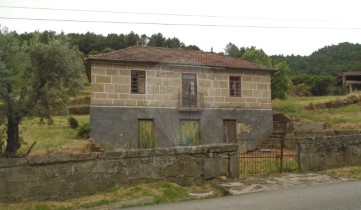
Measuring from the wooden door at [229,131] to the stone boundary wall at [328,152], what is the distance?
11215 mm

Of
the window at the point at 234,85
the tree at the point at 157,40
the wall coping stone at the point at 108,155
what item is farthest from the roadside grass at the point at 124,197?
the tree at the point at 157,40

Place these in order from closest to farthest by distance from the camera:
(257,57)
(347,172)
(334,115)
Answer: (347,172) < (334,115) < (257,57)

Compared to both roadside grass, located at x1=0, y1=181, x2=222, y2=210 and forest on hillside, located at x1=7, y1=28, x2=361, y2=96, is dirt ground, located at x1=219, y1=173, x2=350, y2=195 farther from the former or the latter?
forest on hillside, located at x1=7, y1=28, x2=361, y2=96

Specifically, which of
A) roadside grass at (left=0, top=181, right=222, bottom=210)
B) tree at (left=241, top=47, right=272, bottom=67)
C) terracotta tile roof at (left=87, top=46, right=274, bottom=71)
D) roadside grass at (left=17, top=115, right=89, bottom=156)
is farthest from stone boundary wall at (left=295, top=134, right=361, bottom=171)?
tree at (left=241, top=47, right=272, bottom=67)

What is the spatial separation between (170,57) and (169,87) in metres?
2.01

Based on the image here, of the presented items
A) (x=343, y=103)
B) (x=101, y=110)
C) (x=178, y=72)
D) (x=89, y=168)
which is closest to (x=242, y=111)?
(x=178, y=72)

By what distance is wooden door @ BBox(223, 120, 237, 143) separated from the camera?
23172mm

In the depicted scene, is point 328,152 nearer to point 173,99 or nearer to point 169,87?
point 173,99

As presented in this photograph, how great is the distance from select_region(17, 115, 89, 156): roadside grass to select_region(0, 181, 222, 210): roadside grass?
7.11 m

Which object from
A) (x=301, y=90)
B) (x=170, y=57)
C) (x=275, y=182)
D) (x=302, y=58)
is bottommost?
(x=275, y=182)

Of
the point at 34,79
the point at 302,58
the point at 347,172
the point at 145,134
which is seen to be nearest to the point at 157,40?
the point at 302,58

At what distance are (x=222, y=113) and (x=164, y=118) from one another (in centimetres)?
358

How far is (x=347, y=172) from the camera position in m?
11.2

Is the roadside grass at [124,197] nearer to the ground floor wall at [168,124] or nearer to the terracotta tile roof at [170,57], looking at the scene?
the ground floor wall at [168,124]
